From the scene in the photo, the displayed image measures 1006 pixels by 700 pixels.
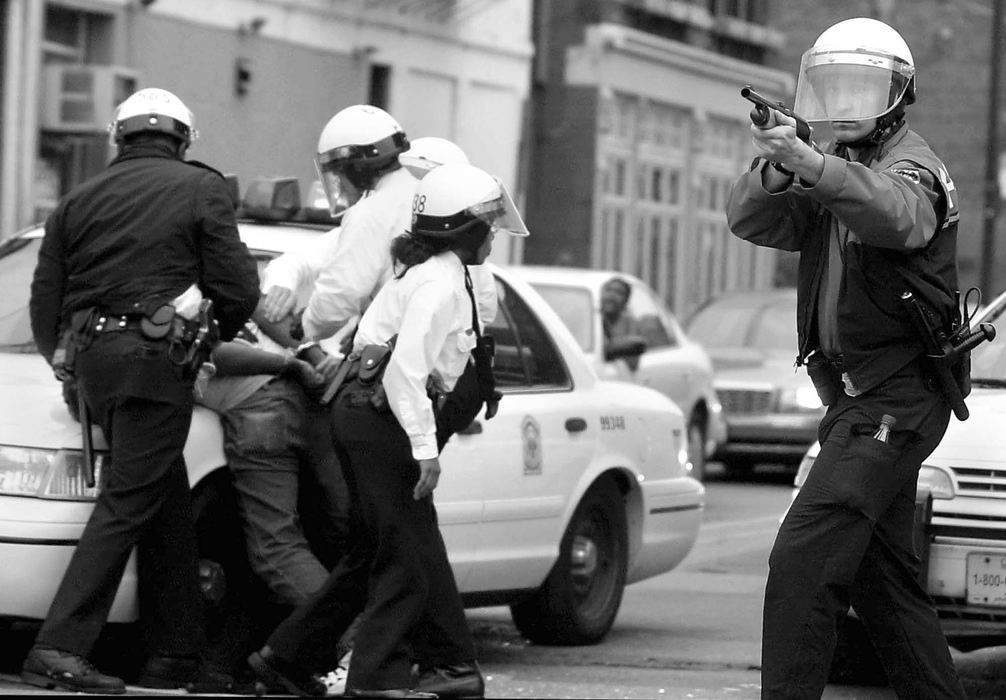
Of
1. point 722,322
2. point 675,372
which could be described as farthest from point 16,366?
point 722,322

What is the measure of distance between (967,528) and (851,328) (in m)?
1.72

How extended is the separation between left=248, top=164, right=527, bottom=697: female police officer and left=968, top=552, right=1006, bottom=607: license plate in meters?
1.59

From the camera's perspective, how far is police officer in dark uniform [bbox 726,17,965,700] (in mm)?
5188

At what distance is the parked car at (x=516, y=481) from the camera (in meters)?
6.31

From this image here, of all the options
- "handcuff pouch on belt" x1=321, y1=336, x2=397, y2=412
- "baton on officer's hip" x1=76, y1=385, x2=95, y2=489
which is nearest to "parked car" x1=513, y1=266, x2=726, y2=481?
"handcuff pouch on belt" x1=321, y1=336, x2=397, y2=412

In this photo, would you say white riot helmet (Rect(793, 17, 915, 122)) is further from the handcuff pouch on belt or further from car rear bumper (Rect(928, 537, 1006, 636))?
car rear bumper (Rect(928, 537, 1006, 636))

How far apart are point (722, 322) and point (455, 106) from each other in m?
6.65

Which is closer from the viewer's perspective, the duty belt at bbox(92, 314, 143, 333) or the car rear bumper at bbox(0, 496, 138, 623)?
the car rear bumper at bbox(0, 496, 138, 623)

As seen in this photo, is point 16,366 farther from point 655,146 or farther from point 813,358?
point 655,146

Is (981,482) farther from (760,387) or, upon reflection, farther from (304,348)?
(760,387)

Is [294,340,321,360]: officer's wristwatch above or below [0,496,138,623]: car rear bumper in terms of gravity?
above

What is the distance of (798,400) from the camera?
1750cm

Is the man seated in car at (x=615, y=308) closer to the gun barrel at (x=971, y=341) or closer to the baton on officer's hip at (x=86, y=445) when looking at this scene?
the baton on officer's hip at (x=86, y=445)

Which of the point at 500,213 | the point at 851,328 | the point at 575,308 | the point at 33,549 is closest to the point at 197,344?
the point at 33,549
